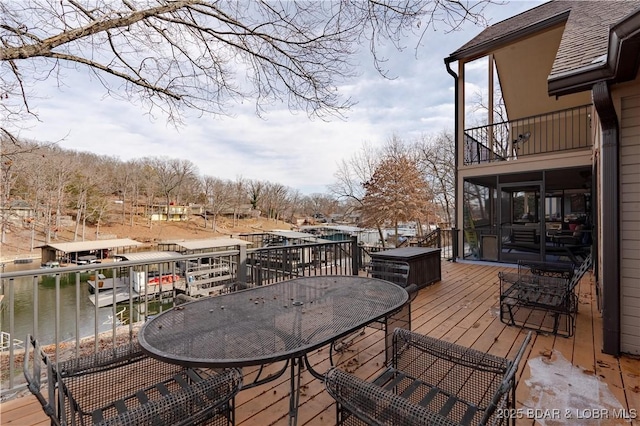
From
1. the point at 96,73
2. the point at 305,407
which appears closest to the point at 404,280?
the point at 305,407

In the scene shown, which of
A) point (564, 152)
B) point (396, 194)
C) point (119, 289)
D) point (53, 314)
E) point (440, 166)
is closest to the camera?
point (564, 152)

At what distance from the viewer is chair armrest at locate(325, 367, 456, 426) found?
1.16 m

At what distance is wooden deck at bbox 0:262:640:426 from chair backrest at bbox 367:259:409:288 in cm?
54

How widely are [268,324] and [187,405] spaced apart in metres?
0.62

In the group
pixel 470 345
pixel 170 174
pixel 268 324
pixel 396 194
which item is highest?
pixel 170 174

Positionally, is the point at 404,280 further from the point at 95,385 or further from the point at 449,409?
the point at 95,385

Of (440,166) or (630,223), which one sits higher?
(440,166)

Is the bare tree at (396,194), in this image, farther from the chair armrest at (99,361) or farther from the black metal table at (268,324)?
the chair armrest at (99,361)

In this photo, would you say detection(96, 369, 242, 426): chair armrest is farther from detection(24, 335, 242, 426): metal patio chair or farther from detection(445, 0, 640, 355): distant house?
detection(445, 0, 640, 355): distant house

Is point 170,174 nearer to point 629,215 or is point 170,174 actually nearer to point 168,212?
point 168,212

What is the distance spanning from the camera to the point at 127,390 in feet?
6.26

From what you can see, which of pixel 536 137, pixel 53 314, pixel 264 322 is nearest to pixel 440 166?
pixel 536 137

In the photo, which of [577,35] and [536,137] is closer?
[577,35]

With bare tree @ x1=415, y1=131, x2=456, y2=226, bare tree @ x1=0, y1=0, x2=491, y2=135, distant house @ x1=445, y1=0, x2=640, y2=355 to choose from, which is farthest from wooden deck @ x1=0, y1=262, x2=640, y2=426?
bare tree @ x1=415, y1=131, x2=456, y2=226
